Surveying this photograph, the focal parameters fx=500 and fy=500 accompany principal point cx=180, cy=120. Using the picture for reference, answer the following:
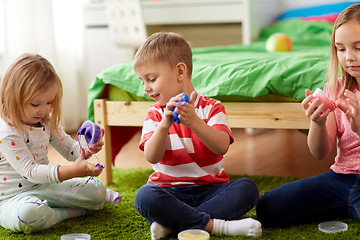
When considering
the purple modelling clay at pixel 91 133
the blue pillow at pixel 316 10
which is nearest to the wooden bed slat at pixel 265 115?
the purple modelling clay at pixel 91 133

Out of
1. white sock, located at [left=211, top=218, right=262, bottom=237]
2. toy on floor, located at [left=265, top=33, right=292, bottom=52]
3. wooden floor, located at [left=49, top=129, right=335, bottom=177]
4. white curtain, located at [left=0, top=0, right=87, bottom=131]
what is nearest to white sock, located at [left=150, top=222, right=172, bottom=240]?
white sock, located at [left=211, top=218, right=262, bottom=237]

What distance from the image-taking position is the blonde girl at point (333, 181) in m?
1.29

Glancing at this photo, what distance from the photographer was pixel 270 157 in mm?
2439

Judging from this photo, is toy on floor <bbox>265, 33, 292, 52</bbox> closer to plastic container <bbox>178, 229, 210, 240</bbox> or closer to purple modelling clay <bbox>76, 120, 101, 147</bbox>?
purple modelling clay <bbox>76, 120, 101, 147</bbox>

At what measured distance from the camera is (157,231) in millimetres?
1230

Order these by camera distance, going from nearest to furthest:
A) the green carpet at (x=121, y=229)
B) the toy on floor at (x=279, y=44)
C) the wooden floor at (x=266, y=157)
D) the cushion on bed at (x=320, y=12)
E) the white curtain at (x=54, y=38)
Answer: the green carpet at (x=121, y=229), the wooden floor at (x=266, y=157), the toy on floor at (x=279, y=44), the white curtain at (x=54, y=38), the cushion on bed at (x=320, y=12)

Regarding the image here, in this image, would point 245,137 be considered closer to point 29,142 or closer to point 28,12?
point 28,12

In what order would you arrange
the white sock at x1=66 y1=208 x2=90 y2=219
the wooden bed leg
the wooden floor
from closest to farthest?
the white sock at x1=66 y1=208 x2=90 y2=219 < the wooden bed leg < the wooden floor

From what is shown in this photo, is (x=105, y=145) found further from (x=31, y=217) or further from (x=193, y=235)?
(x=193, y=235)

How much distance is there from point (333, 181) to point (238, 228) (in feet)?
1.01

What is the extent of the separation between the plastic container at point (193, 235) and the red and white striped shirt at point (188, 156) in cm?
16

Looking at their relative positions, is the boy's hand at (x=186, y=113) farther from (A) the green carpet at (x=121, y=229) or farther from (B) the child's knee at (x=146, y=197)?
(A) the green carpet at (x=121, y=229)

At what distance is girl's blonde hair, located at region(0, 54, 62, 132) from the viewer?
4.37 feet

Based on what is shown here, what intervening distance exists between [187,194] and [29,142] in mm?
473
